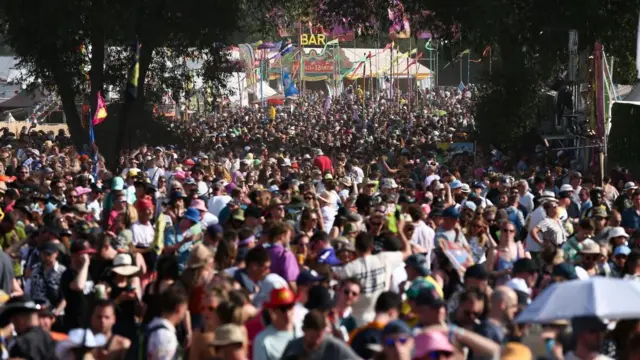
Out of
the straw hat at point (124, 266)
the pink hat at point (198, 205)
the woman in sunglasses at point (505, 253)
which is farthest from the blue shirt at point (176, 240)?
the woman in sunglasses at point (505, 253)

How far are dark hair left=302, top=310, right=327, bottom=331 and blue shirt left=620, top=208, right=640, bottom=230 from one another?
9143 mm

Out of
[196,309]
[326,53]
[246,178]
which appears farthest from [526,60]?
[326,53]

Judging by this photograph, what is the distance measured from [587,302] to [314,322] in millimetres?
1414

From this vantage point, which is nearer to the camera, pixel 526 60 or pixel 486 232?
pixel 486 232

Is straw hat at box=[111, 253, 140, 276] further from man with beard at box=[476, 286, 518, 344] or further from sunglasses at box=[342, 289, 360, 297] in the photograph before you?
man with beard at box=[476, 286, 518, 344]

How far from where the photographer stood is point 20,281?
12.4m

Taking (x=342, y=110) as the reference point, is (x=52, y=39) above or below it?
above

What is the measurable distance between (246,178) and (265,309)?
45.4 feet

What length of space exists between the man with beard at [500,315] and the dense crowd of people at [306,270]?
1cm

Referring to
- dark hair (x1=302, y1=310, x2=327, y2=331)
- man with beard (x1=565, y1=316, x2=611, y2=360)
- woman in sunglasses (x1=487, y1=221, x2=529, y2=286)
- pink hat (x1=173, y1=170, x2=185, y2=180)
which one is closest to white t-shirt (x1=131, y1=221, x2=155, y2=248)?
woman in sunglasses (x1=487, y1=221, x2=529, y2=286)

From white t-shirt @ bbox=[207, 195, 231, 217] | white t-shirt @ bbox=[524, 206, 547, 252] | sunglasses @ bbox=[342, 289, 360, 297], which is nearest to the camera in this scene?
sunglasses @ bbox=[342, 289, 360, 297]

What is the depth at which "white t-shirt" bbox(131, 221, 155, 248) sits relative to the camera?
13.1 metres

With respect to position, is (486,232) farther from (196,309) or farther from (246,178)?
(246,178)

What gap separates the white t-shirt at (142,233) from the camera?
13134mm
